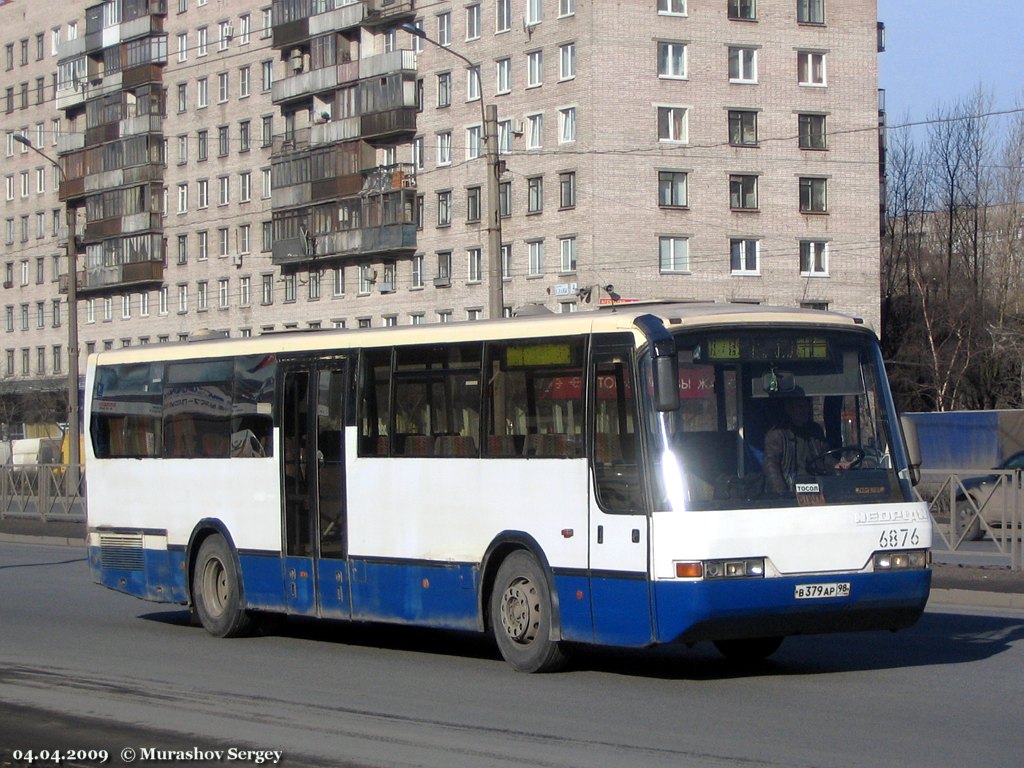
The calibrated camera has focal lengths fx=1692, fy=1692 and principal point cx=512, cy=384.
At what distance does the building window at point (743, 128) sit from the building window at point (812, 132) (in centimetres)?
189

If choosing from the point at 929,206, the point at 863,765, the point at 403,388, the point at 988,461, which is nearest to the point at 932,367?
the point at 929,206

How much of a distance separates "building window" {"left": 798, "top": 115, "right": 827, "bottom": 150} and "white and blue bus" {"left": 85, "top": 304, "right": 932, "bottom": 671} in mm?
50550

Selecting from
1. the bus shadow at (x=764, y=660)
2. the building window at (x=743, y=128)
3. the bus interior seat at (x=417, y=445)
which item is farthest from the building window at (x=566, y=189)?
the bus interior seat at (x=417, y=445)

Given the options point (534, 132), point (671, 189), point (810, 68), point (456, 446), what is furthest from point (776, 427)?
point (810, 68)

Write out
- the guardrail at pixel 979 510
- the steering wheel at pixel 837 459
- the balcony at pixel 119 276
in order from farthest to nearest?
1. the balcony at pixel 119 276
2. the guardrail at pixel 979 510
3. the steering wheel at pixel 837 459

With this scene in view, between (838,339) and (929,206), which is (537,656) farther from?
(929,206)

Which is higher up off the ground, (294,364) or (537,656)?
(294,364)

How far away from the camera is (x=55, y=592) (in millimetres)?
19547

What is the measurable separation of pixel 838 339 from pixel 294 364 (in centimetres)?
494

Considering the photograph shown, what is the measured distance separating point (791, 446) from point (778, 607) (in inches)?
41.8

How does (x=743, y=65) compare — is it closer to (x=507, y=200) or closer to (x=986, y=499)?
(x=507, y=200)

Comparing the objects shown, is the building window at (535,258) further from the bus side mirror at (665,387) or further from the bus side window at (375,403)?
the bus side mirror at (665,387)

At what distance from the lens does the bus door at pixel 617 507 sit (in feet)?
35.6

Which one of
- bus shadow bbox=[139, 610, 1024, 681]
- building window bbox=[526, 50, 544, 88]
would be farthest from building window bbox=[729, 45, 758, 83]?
bus shadow bbox=[139, 610, 1024, 681]
